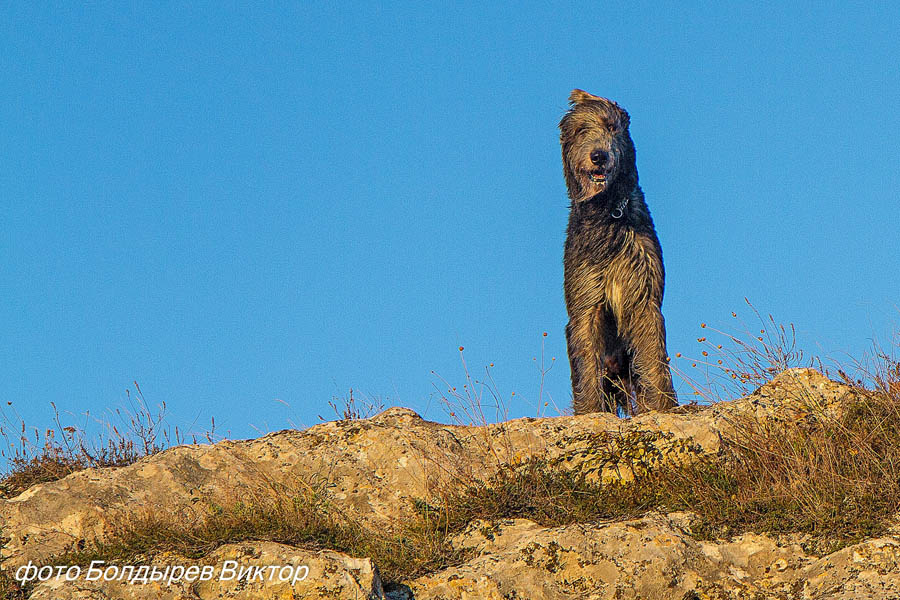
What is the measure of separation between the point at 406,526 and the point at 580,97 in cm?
514

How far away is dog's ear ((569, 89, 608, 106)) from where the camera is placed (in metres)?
9.38

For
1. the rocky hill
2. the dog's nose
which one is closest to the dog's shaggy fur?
the dog's nose

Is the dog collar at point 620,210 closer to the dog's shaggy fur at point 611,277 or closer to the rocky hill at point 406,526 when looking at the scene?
the dog's shaggy fur at point 611,277

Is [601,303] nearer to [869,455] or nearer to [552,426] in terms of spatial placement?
[552,426]

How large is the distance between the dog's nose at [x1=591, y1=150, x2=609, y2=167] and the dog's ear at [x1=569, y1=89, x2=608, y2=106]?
32.0 inches

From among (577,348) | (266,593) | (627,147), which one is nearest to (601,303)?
(577,348)

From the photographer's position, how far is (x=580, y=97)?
947cm

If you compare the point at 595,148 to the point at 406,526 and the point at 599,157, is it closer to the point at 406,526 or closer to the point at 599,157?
the point at 599,157

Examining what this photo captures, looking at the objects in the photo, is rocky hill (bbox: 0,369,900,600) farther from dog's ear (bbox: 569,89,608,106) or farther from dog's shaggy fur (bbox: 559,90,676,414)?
dog's ear (bbox: 569,89,608,106)

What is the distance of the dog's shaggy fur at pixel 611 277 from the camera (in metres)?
8.69

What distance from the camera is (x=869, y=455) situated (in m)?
6.00

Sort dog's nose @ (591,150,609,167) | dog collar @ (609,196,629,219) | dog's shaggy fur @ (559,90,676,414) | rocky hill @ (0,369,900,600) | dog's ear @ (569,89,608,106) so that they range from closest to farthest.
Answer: rocky hill @ (0,369,900,600), dog's shaggy fur @ (559,90,676,414), dog's nose @ (591,150,609,167), dog collar @ (609,196,629,219), dog's ear @ (569,89,608,106)

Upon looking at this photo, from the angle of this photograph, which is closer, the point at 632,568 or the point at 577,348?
the point at 632,568

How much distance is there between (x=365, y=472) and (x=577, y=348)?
3.04 m
